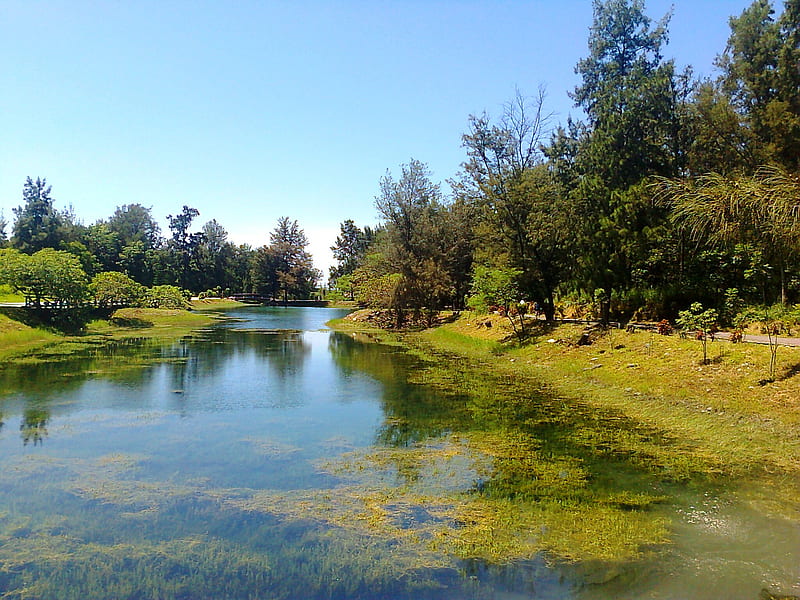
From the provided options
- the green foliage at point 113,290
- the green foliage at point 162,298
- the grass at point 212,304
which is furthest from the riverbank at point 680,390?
the grass at point 212,304

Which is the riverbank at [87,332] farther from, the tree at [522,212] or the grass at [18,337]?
the tree at [522,212]

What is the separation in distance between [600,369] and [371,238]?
74.6m

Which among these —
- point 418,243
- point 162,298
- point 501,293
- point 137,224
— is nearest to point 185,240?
point 137,224

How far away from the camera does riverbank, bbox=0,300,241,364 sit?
82.4ft

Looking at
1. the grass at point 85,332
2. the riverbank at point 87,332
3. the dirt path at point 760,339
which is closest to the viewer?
the dirt path at point 760,339

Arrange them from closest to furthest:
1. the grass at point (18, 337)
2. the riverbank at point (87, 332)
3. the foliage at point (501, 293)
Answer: the riverbank at point (87, 332) → the foliage at point (501, 293) → the grass at point (18, 337)

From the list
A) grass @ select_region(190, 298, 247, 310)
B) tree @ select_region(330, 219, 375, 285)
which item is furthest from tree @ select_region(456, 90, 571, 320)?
tree @ select_region(330, 219, 375, 285)

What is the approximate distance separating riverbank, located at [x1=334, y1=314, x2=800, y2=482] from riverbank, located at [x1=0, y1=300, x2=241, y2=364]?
1804 centimetres

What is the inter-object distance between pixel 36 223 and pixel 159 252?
75.7ft

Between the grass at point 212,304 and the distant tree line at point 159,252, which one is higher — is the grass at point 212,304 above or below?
below

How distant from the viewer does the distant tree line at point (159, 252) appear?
64.1 m

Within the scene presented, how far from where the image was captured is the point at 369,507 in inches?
302

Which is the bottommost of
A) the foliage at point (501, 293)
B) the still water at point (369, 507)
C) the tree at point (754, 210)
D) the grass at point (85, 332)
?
the still water at point (369, 507)

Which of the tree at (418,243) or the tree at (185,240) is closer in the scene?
the tree at (418,243)
